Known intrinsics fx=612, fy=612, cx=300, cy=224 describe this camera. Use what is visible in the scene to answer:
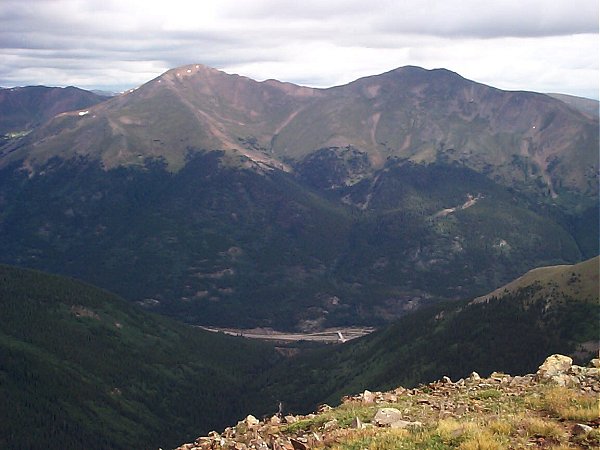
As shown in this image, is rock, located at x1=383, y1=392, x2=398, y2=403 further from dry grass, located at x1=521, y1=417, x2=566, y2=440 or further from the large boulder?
dry grass, located at x1=521, y1=417, x2=566, y2=440

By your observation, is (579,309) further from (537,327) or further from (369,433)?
(369,433)

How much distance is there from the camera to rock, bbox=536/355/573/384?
4908cm

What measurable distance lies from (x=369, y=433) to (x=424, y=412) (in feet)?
25.8

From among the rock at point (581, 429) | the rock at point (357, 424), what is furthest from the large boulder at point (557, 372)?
the rock at point (357, 424)

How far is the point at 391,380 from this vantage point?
639ft

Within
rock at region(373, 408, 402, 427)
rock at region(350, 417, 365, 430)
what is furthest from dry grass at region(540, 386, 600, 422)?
rock at region(350, 417, 365, 430)

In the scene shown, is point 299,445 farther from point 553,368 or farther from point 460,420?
A: point 553,368

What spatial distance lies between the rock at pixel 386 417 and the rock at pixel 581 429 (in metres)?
10.9

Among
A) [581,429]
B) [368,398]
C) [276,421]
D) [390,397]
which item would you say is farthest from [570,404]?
[276,421]

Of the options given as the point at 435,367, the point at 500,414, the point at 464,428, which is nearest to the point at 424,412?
the point at 500,414

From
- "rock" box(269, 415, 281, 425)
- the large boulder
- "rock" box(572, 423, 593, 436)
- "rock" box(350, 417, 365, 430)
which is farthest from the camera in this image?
the large boulder

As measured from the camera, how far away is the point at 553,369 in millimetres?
51469

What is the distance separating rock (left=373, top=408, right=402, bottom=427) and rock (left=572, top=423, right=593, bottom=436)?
10924 millimetres

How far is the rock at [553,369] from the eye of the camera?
49.1 m
